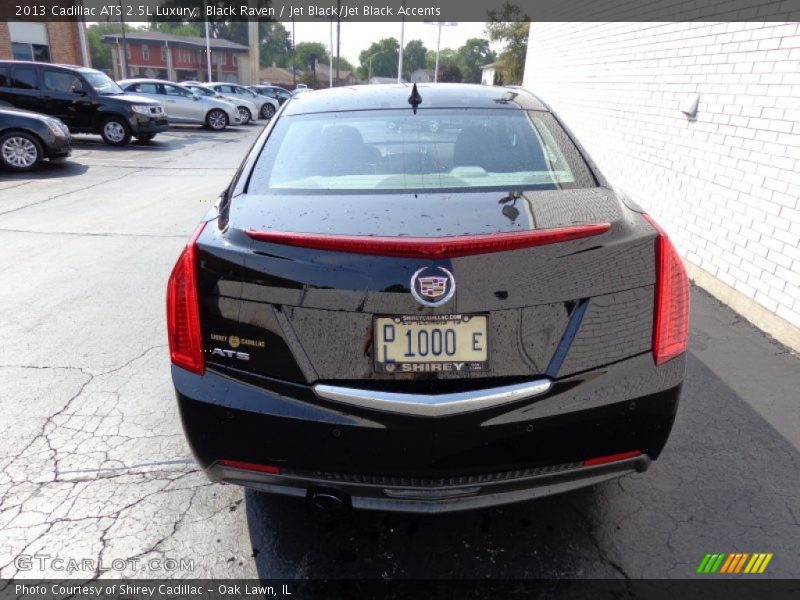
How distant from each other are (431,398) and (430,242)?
1.57ft

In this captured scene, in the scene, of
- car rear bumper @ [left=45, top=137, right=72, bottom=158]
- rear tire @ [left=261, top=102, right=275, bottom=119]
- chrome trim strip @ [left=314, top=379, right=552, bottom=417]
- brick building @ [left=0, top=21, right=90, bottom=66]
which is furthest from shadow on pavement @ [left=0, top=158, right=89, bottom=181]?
brick building @ [left=0, top=21, right=90, bottom=66]

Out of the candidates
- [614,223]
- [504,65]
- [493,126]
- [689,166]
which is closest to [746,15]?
[689,166]

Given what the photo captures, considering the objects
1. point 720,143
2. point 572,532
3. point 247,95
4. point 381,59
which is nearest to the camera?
point 572,532

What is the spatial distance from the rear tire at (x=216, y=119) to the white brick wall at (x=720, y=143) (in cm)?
1713

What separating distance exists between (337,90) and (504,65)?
→ 122 feet

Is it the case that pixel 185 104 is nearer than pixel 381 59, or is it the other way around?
Result: pixel 185 104

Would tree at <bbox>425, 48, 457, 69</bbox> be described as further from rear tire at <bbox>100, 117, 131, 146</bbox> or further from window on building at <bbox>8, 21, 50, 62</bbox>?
rear tire at <bbox>100, 117, 131, 146</bbox>

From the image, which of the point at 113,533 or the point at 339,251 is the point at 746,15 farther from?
the point at 113,533

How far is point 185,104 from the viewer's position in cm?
2111

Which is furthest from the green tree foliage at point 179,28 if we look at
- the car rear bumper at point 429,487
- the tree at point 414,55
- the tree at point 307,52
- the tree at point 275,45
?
the car rear bumper at point 429,487

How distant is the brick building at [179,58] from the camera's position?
72.7 meters

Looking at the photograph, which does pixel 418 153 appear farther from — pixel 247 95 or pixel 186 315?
pixel 247 95

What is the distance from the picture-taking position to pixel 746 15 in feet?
15.7

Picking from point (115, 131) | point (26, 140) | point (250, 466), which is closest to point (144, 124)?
point (115, 131)
